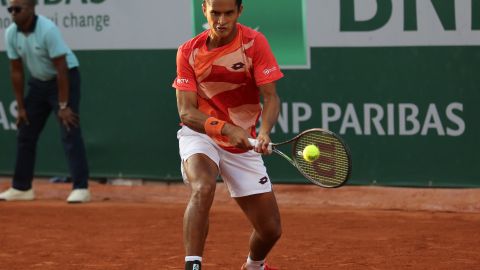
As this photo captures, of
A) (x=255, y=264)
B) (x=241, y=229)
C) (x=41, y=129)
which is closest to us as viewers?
(x=255, y=264)

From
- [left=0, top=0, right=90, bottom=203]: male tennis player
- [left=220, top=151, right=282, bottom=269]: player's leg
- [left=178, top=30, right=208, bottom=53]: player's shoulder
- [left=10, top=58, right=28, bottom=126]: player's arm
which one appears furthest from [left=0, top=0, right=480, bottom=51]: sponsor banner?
[left=178, top=30, right=208, bottom=53]: player's shoulder

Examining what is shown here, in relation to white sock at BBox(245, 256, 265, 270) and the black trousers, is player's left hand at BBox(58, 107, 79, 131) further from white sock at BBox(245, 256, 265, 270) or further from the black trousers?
white sock at BBox(245, 256, 265, 270)

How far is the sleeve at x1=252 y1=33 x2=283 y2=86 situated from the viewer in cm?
544

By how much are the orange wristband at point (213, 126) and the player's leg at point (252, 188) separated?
0.28 metres

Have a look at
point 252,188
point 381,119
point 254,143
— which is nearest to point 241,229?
point 381,119

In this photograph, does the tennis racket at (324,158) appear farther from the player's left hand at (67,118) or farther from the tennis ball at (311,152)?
the player's left hand at (67,118)

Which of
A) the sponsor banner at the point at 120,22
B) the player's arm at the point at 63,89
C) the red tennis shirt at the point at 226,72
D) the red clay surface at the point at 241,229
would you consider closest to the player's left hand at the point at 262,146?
the red tennis shirt at the point at 226,72

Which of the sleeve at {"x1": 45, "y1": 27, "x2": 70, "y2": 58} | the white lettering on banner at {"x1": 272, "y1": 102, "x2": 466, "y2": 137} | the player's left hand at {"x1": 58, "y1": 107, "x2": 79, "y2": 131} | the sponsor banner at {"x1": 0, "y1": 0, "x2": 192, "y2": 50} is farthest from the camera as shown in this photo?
the sponsor banner at {"x1": 0, "y1": 0, "x2": 192, "y2": 50}

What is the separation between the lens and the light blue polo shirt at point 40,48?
29.1 ft

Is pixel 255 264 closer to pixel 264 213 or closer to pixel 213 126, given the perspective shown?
pixel 264 213

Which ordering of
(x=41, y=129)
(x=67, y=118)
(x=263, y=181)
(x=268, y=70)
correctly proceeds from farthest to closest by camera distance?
1. (x=41, y=129)
2. (x=67, y=118)
3. (x=263, y=181)
4. (x=268, y=70)

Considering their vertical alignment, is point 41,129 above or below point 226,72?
below

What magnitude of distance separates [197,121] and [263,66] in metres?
0.42

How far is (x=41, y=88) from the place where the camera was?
9.16 metres
